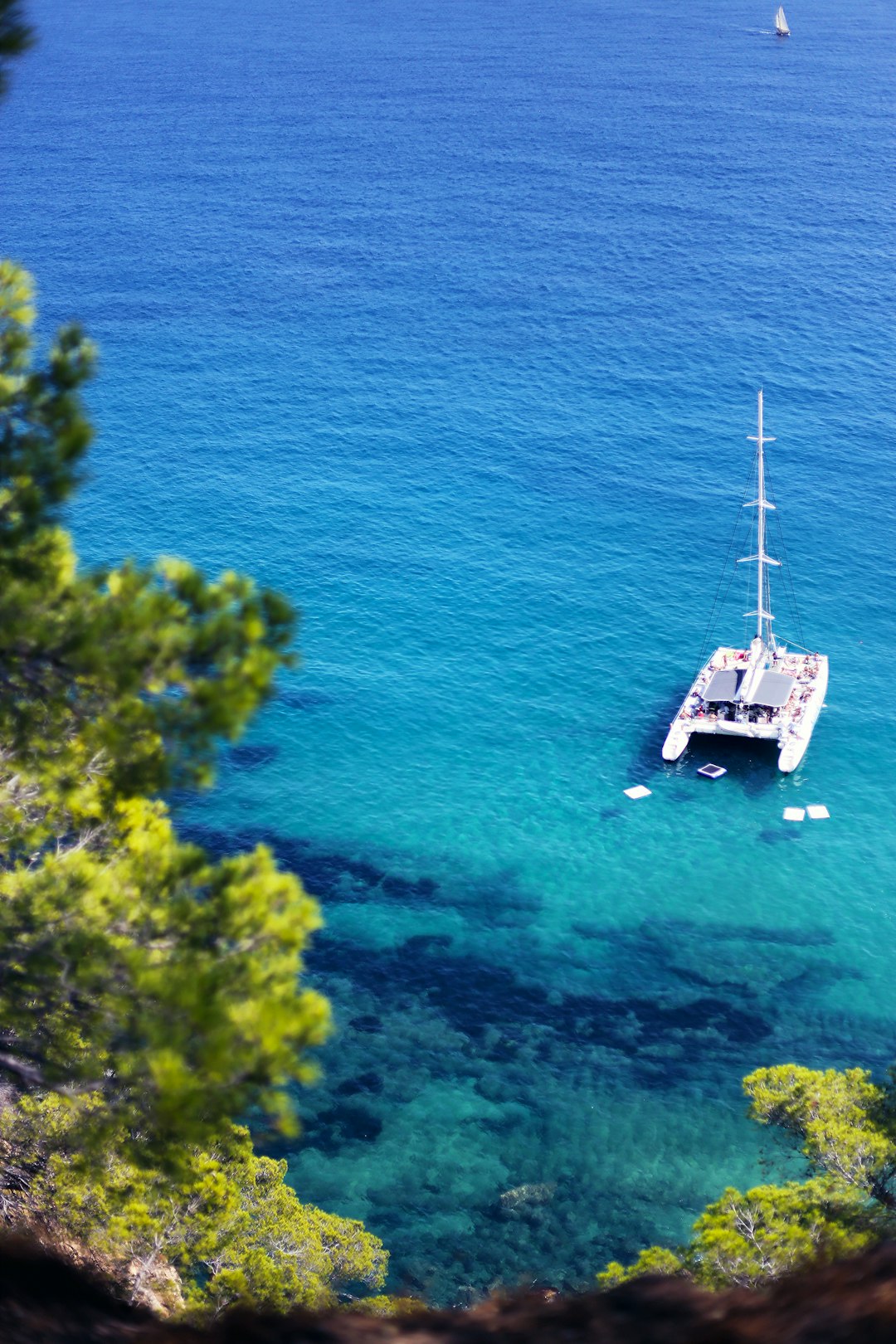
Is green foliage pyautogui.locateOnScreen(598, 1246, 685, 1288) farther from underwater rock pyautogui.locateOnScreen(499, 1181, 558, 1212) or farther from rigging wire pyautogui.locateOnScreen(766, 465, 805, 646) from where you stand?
rigging wire pyautogui.locateOnScreen(766, 465, 805, 646)

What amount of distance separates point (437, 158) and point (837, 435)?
72.5 metres

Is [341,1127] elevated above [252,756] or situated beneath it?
situated beneath

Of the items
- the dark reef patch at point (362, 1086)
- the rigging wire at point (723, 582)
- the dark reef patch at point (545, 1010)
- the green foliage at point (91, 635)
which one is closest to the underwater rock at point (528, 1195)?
the dark reef patch at point (545, 1010)

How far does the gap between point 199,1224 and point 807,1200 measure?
11598 mm

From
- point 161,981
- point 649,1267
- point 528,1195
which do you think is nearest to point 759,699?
point 528,1195

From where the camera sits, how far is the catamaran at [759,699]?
2272 inches

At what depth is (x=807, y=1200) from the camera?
2408cm

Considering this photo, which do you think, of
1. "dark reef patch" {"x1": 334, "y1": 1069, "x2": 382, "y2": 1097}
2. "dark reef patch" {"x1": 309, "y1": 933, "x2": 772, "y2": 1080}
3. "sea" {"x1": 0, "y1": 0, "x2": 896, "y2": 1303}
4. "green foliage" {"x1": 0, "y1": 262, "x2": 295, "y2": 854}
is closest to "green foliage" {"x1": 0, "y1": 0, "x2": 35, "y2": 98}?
"green foliage" {"x1": 0, "y1": 262, "x2": 295, "y2": 854}

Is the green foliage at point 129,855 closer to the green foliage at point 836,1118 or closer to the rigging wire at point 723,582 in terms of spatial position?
the green foliage at point 836,1118

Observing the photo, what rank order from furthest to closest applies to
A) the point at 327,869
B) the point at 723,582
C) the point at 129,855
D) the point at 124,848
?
the point at 723,582 → the point at 327,869 → the point at 124,848 → the point at 129,855

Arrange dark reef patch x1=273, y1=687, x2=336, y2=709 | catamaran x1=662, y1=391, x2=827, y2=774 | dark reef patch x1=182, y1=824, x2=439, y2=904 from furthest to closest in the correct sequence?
dark reef patch x1=273, y1=687, x2=336, y2=709
catamaran x1=662, y1=391, x2=827, y2=774
dark reef patch x1=182, y1=824, x2=439, y2=904

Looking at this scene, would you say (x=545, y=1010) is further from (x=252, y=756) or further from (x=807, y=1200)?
(x=252, y=756)

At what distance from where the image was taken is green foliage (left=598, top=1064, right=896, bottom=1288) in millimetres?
22031

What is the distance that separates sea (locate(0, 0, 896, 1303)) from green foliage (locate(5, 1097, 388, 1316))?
7423mm
